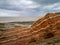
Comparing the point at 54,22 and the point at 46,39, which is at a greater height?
the point at 54,22

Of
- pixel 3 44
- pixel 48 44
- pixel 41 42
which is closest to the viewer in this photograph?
pixel 48 44

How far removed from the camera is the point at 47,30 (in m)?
33.4

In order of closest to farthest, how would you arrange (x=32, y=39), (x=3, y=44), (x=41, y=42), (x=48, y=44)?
1. (x=48, y=44)
2. (x=41, y=42)
3. (x=32, y=39)
4. (x=3, y=44)

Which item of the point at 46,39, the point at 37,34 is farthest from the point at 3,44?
the point at 46,39

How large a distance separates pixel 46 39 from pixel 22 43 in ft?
15.1

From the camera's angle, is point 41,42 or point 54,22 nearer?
point 41,42

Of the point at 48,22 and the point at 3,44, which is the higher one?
the point at 48,22

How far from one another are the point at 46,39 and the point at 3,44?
8408mm

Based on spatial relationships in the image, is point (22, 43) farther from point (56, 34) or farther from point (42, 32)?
point (56, 34)

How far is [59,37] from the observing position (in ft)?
97.6

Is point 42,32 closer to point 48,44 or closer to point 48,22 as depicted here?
point 48,22

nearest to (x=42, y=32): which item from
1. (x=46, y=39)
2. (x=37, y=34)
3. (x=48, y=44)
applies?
(x=37, y=34)

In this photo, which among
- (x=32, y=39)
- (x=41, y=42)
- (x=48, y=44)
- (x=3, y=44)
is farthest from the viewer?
(x=3, y=44)

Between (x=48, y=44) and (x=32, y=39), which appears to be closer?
(x=48, y=44)
